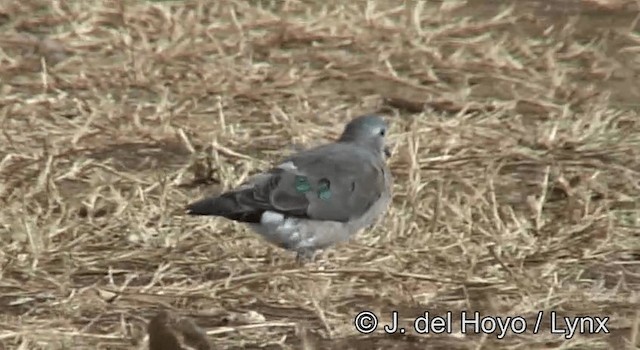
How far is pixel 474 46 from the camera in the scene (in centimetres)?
855

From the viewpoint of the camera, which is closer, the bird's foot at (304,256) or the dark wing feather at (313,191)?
the dark wing feather at (313,191)

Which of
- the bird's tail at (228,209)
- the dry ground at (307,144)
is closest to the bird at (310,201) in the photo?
the bird's tail at (228,209)

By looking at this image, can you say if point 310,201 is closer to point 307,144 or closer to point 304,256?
point 304,256

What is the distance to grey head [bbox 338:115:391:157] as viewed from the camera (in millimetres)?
6004

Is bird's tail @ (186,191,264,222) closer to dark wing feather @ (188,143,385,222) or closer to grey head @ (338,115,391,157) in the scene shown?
dark wing feather @ (188,143,385,222)

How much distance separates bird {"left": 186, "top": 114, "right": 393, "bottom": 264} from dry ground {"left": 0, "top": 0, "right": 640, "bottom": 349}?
0.39 ft

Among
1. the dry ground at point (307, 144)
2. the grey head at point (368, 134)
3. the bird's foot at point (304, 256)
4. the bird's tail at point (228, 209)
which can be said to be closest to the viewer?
the dry ground at point (307, 144)

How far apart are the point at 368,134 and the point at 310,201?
58cm

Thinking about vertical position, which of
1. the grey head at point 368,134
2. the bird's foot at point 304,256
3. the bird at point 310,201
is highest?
the grey head at point 368,134

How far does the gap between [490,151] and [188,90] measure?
1.60 meters

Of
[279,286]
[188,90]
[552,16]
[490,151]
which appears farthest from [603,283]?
[552,16]

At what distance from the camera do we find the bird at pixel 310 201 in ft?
17.8

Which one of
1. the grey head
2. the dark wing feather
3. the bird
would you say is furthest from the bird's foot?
the grey head

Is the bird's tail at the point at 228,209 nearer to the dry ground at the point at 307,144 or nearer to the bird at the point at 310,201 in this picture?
the bird at the point at 310,201
